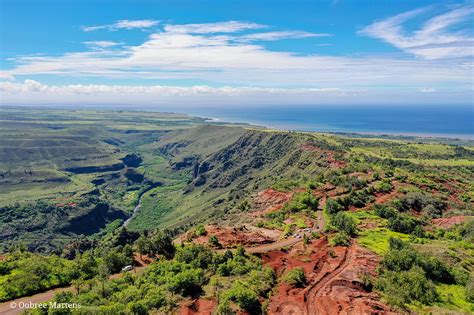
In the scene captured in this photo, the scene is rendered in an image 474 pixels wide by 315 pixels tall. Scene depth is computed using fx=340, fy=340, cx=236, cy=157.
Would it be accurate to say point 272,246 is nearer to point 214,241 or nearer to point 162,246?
point 214,241

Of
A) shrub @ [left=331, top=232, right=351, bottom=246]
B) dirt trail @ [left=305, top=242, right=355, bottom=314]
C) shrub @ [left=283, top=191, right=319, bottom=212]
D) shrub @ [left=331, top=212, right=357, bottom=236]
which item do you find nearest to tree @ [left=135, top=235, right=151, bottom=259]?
shrub @ [left=331, top=232, right=351, bottom=246]

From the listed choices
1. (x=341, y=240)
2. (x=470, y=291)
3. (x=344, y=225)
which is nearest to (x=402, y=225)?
(x=344, y=225)

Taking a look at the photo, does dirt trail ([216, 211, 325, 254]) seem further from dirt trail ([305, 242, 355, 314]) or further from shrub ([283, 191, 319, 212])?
shrub ([283, 191, 319, 212])

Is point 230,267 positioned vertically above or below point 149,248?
above

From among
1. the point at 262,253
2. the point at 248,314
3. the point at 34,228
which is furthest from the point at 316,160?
the point at 34,228

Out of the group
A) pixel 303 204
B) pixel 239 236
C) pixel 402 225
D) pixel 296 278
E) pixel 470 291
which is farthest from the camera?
pixel 303 204

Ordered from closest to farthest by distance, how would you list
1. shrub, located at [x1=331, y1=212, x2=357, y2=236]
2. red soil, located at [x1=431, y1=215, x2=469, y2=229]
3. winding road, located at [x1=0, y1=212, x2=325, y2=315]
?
winding road, located at [x1=0, y1=212, x2=325, y2=315] → shrub, located at [x1=331, y1=212, x2=357, y2=236] → red soil, located at [x1=431, y1=215, x2=469, y2=229]

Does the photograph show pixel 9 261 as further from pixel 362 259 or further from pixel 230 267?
pixel 362 259
